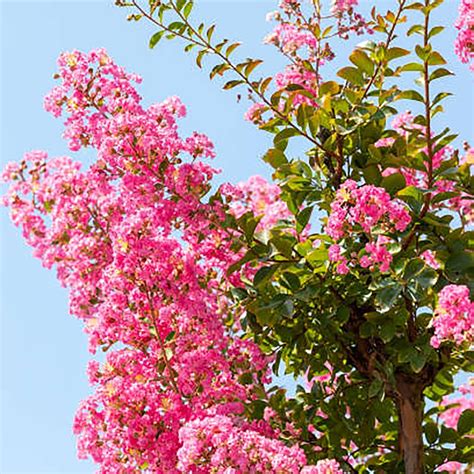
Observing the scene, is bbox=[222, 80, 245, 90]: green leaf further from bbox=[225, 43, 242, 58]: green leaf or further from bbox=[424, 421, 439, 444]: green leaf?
bbox=[424, 421, 439, 444]: green leaf

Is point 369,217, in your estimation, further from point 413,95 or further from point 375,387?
point 375,387

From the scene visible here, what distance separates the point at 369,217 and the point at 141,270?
89 cm

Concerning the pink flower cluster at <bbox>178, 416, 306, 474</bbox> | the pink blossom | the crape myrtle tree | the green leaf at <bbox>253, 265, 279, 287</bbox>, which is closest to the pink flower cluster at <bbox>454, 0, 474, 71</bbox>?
the crape myrtle tree

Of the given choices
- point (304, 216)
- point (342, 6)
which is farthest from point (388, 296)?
point (342, 6)

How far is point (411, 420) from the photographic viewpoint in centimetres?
310

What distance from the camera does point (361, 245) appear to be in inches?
114

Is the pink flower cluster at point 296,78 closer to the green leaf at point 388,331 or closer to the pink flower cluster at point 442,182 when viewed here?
the pink flower cluster at point 442,182

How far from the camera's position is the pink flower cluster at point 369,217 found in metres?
2.59

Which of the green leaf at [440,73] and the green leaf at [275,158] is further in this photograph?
the green leaf at [275,158]

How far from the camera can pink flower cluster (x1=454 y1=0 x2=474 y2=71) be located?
267cm

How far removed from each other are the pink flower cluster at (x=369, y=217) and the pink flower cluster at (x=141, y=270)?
618mm

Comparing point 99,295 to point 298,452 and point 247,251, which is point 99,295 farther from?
point 298,452

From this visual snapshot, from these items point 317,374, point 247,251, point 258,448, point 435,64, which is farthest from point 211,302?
point 435,64

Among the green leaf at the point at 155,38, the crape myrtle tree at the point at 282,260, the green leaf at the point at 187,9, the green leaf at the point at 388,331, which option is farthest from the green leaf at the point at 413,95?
the green leaf at the point at 155,38
